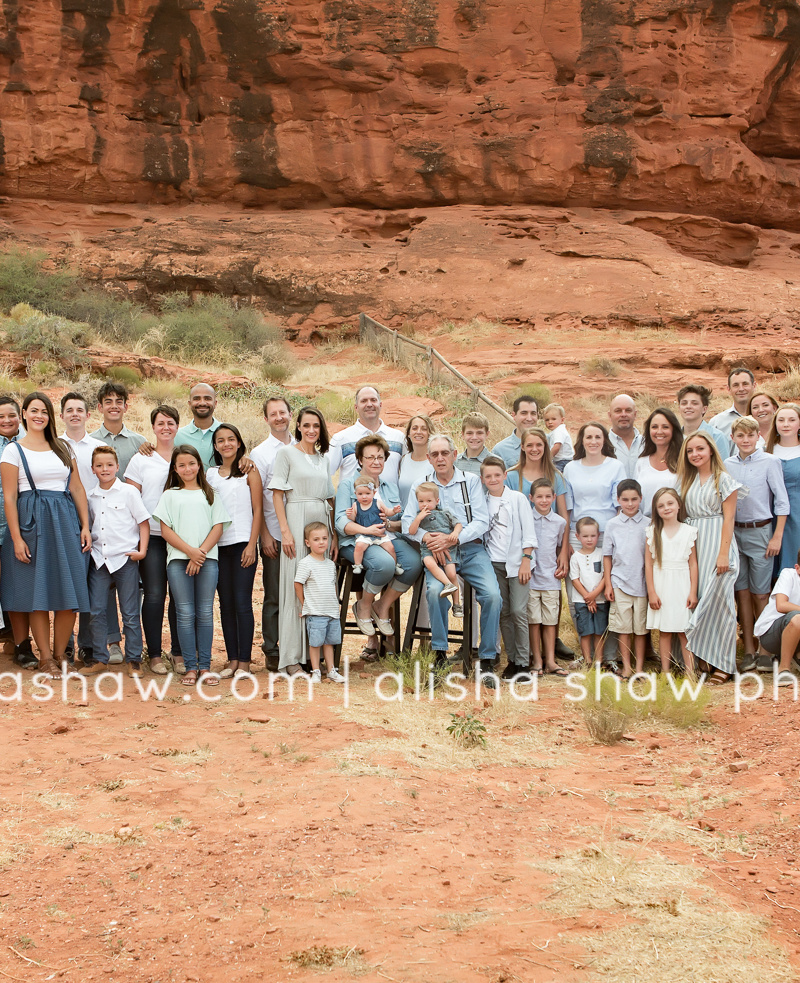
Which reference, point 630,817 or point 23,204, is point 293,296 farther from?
point 630,817

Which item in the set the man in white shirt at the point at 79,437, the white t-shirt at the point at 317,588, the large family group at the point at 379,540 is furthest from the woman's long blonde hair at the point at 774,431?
the man in white shirt at the point at 79,437

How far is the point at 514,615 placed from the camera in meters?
6.96

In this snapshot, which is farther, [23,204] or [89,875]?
[23,204]

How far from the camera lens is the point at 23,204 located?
87.4 ft

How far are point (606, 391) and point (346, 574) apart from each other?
476 inches

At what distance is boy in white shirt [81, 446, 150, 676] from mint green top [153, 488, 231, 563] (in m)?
0.21

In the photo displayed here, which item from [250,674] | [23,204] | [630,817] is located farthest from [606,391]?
[23,204]

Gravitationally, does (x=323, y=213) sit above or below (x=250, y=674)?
above

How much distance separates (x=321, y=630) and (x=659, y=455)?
9.42 ft

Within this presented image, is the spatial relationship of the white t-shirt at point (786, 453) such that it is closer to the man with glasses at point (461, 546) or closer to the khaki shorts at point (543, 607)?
the khaki shorts at point (543, 607)

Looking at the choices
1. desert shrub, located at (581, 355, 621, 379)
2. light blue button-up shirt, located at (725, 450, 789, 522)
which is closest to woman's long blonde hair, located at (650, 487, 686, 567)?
light blue button-up shirt, located at (725, 450, 789, 522)

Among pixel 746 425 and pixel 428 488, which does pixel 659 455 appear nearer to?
pixel 746 425

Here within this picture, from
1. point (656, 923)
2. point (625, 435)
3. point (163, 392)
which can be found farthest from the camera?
point (163, 392)

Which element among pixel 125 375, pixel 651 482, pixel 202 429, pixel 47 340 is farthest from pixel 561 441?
pixel 47 340
